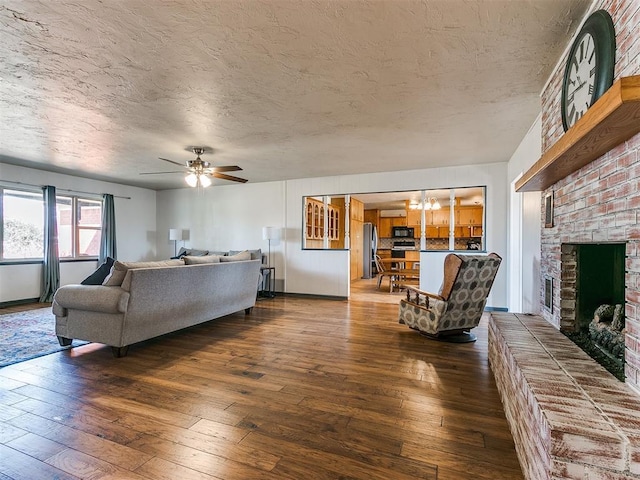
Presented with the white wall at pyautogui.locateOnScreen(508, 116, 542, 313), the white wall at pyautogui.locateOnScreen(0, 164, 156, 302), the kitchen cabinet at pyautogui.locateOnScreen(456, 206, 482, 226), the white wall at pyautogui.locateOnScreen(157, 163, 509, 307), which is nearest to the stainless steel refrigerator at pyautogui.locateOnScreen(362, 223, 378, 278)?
the kitchen cabinet at pyautogui.locateOnScreen(456, 206, 482, 226)

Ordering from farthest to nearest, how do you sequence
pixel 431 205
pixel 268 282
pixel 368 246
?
pixel 368 246 → pixel 431 205 → pixel 268 282

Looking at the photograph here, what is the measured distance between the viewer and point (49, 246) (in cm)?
610

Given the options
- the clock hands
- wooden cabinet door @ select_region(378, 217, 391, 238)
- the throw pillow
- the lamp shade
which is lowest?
the throw pillow

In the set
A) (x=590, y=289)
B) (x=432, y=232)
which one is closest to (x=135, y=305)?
(x=590, y=289)

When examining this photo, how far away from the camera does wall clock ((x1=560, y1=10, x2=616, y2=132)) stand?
1604 millimetres

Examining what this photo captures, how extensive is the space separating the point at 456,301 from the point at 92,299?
12.3ft

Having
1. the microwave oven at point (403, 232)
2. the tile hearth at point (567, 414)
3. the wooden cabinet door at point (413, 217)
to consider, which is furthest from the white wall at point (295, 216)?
the microwave oven at point (403, 232)

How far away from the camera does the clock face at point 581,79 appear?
5.80 ft

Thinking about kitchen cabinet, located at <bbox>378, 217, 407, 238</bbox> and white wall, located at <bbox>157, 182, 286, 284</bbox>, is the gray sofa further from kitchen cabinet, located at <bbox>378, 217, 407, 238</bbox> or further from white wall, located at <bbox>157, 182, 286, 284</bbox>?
kitchen cabinet, located at <bbox>378, 217, 407, 238</bbox>

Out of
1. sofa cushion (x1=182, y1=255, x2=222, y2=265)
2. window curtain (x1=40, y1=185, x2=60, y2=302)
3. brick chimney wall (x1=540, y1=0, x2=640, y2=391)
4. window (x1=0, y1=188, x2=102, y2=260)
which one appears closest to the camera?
brick chimney wall (x1=540, y1=0, x2=640, y2=391)

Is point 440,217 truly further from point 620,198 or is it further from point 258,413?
point 258,413

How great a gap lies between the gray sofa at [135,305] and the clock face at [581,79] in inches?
146

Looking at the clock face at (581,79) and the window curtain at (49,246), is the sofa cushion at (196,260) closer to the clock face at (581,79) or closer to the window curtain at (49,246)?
the clock face at (581,79)

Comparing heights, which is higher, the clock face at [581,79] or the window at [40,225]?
the clock face at [581,79]
